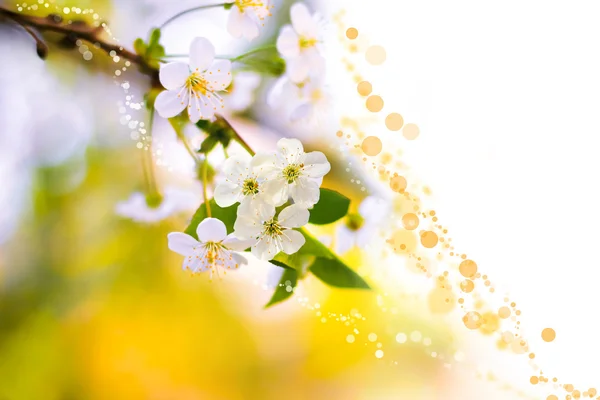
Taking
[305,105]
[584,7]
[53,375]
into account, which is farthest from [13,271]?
[584,7]

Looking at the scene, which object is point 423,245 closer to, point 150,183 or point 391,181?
point 391,181

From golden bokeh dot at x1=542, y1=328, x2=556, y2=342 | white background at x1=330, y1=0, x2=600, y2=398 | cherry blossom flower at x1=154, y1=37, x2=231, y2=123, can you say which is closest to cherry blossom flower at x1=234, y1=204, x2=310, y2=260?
cherry blossom flower at x1=154, y1=37, x2=231, y2=123

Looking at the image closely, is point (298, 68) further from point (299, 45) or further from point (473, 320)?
point (473, 320)

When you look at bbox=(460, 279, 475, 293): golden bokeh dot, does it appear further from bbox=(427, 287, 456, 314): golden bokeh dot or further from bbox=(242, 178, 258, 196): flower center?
bbox=(242, 178, 258, 196): flower center

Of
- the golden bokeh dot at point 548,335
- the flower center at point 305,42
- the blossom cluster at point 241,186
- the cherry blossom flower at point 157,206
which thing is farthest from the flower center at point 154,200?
the golden bokeh dot at point 548,335

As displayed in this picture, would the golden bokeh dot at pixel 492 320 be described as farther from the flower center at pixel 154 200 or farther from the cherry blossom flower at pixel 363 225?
the flower center at pixel 154 200

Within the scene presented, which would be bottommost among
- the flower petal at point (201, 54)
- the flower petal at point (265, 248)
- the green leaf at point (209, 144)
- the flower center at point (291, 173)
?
the flower petal at point (265, 248)
